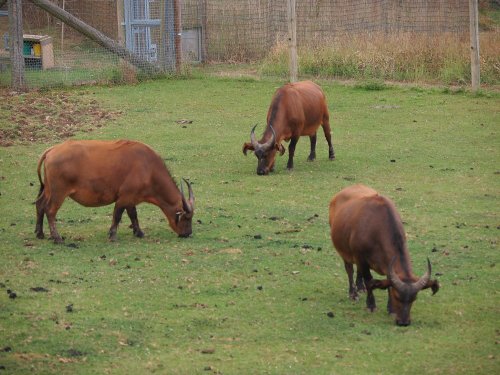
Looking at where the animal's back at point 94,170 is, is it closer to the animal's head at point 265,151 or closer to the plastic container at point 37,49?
the animal's head at point 265,151

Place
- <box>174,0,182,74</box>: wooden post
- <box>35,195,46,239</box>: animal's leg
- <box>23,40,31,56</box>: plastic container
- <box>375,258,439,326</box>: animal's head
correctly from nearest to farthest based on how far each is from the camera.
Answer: <box>375,258,439,326</box>: animal's head → <box>35,195,46,239</box>: animal's leg → <box>174,0,182,74</box>: wooden post → <box>23,40,31,56</box>: plastic container

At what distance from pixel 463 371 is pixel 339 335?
126 cm

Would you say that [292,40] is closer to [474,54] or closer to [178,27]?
[178,27]

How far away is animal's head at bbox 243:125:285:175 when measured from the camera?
1584 centimetres

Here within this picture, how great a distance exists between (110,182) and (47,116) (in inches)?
336

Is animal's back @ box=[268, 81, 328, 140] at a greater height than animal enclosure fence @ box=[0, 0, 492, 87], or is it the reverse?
animal enclosure fence @ box=[0, 0, 492, 87]

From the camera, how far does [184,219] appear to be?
12258mm

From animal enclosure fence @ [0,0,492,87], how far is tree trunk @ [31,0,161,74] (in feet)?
0.28

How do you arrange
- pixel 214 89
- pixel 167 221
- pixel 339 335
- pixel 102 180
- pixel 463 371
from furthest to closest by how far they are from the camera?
pixel 214 89, pixel 167 221, pixel 102 180, pixel 339 335, pixel 463 371

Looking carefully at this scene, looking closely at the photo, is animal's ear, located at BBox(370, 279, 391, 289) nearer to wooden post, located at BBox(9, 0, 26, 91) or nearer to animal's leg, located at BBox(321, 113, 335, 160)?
animal's leg, located at BBox(321, 113, 335, 160)

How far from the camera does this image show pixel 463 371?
324 inches

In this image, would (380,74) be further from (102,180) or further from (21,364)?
(21,364)

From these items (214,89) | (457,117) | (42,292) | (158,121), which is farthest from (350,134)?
(42,292)

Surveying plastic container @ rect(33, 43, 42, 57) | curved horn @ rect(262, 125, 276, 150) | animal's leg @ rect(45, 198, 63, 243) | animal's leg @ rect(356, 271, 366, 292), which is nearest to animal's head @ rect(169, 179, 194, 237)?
animal's leg @ rect(45, 198, 63, 243)
